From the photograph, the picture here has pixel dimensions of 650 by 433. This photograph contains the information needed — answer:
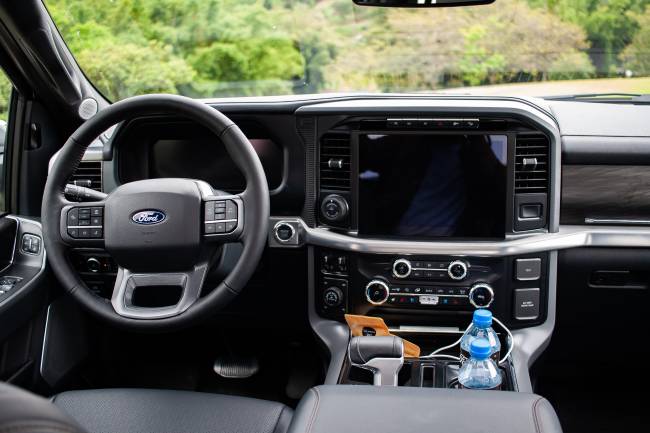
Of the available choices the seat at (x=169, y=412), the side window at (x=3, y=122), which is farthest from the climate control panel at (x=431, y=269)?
the side window at (x=3, y=122)

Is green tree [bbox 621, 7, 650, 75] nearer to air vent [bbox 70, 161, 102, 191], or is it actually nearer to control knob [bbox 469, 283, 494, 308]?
control knob [bbox 469, 283, 494, 308]

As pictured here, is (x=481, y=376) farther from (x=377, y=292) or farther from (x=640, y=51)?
(x=640, y=51)

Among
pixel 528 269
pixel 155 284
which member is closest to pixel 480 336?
pixel 528 269

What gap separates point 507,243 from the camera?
273 centimetres

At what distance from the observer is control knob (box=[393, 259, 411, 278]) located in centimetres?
280

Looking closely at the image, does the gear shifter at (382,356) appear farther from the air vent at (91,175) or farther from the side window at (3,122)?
the side window at (3,122)

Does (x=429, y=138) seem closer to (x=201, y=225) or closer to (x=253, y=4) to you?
(x=201, y=225)

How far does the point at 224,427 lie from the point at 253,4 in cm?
647

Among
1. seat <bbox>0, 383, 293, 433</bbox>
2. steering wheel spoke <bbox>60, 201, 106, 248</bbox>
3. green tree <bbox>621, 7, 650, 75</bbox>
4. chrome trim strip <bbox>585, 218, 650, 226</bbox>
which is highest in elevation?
green tree <bbox>621, 7, 650, 75</bbox>

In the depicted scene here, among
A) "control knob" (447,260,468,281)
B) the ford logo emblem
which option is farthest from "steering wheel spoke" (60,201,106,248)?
"control knob" (447,260,468,281)

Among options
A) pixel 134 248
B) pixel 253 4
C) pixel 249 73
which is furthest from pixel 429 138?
pixel 253 4

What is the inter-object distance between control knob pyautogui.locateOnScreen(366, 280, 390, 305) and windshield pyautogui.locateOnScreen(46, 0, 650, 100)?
220 centimetres

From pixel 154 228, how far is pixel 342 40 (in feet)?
19.9

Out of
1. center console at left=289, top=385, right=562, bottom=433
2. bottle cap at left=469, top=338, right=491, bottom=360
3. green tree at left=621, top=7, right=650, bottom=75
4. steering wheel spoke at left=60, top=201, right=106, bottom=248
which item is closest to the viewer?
center console at left=289, top=385, right=562, bottom=433
